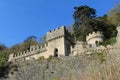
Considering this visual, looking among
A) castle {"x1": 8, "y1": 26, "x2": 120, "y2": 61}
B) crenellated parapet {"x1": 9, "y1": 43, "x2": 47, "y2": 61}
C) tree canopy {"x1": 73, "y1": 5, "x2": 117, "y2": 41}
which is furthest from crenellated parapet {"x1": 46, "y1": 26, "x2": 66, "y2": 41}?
tree canopy {"x1": 73, "y1": 5, "x2": 117, "y2": 41}

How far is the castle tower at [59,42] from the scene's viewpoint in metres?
28.8

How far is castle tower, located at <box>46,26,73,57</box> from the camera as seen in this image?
94.5ft

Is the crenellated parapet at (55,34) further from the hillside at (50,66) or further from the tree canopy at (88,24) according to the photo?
the tree canopy at (88,24)

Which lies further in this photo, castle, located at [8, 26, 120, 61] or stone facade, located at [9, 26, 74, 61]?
stone facade, located at [9, 26, 74, 61]

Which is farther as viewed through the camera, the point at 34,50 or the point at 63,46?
the point at 34,50

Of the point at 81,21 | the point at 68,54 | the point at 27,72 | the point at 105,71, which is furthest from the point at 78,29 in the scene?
the point at 105,71

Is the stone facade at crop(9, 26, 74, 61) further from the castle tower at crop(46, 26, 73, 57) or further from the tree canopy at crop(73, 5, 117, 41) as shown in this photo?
the tree canopy at crop(73, 5, 117, 41)

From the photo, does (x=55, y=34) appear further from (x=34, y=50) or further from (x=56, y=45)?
(x=34, y=50)

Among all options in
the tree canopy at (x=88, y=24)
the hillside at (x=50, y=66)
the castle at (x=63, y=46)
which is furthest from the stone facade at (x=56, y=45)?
the tree canopy at (x=88, y=24)

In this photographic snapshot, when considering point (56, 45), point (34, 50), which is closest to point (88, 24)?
point (34, 50)

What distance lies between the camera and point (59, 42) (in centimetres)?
2975

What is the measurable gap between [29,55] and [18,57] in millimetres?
1799

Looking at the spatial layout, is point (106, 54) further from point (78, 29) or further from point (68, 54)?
point (78, 29)

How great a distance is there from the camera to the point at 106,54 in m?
25.5
